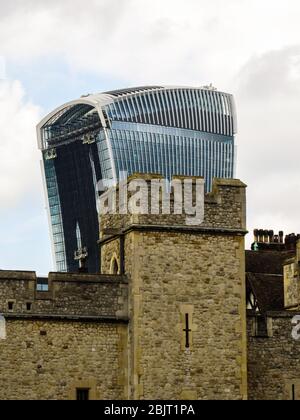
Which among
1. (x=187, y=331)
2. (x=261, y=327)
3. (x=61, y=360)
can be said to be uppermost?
(x=261, y=327)

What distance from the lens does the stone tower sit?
4144cm

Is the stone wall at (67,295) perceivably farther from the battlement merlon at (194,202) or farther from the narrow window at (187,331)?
the battlement merlon at (194,202)

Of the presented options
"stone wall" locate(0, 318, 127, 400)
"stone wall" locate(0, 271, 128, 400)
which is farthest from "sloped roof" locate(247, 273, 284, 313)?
"stone wall" locate(0, 318, 127, 400)

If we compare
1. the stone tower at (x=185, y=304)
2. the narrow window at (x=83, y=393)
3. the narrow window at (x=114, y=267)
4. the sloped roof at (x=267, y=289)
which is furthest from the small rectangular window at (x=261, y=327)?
the sloped roof at (x=267, y=289)

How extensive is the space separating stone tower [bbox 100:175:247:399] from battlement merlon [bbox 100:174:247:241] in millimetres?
42

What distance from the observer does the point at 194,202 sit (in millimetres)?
42750

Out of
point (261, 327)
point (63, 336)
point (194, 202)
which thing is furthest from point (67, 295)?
point (261, 327)

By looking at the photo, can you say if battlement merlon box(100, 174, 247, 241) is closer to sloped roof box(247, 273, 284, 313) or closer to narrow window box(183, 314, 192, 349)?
narrow window box(183, 314, 192, 349)

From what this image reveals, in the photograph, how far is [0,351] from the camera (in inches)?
1601

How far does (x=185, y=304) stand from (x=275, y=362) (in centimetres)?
382

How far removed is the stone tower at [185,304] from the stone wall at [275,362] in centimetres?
109

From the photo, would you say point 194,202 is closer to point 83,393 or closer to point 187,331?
point 187,331
